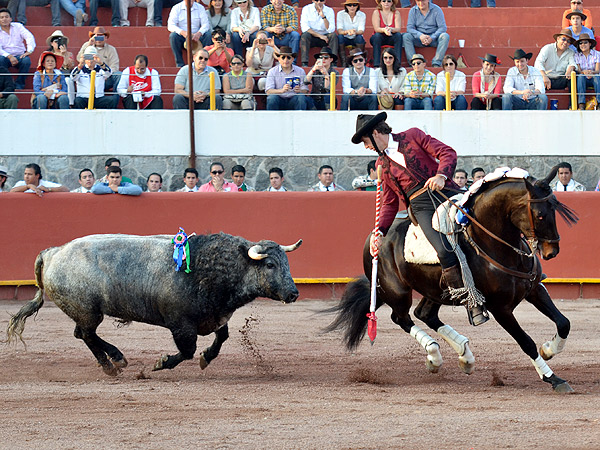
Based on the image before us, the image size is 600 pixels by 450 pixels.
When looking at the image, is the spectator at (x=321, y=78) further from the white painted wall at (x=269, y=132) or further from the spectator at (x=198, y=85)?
the spectator at (x=198, y=85)

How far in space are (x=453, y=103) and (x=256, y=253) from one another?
8.26m

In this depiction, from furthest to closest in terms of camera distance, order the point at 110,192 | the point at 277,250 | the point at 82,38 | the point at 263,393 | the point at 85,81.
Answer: the point at 82,38 < the point at 85,81 < the point at 110,192 < the point at 277,250 < the point at 263,393

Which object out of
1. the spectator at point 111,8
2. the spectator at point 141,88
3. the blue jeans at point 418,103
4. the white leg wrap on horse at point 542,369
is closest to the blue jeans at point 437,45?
the blue jeans at point 418,103

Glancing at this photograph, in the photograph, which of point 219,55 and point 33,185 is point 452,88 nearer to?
point 219,55

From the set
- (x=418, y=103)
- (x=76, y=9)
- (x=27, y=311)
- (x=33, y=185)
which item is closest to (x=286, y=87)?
(x=418, y=103)

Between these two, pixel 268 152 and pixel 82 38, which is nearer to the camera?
pixel 268 152

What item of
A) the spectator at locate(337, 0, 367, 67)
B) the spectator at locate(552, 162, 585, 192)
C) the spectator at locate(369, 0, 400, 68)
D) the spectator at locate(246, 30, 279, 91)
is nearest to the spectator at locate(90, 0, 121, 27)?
the spectator at locate(246, 30, 279, 91)

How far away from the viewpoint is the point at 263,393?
669 cm

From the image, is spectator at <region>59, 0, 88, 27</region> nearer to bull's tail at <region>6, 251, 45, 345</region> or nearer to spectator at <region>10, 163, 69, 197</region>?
spectator at <region>10, 163, 69, 197</region>

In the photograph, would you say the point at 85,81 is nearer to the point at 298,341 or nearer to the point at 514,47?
the point at 298,341

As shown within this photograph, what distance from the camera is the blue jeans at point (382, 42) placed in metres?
15.6

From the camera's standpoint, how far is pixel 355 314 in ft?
26.6

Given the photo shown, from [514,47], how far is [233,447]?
13.5 metres

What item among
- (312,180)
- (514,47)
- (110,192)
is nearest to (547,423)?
(110,192)
